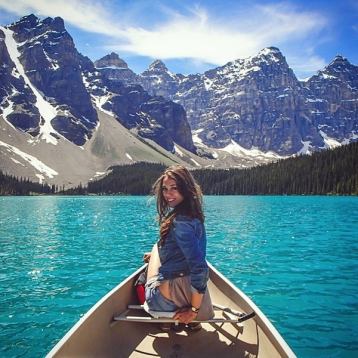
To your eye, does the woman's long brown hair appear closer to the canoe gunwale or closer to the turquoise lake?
the canoe gunwale

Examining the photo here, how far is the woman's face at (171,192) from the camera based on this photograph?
24.8ft

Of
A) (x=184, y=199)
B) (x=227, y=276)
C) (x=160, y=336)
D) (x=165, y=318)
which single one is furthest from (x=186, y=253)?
(x=227, y=276)

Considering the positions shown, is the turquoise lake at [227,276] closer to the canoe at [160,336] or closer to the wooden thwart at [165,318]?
the wooden thwart at [165,318]

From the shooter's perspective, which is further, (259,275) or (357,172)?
(357,172)

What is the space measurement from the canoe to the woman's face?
7.87ft

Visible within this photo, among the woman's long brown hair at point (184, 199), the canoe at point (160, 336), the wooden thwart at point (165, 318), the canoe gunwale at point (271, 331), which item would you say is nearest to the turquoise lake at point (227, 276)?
the wooden thwart at point (165, 318)

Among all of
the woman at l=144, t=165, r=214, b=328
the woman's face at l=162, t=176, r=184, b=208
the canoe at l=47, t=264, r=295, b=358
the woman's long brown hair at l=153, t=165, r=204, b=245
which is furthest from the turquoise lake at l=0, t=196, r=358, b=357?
the woman's face at l=162, t=176, r=184, b=208

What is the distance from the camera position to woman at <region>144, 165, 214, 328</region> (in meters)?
7.10

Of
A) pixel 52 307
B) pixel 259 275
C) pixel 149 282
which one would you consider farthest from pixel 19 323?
pixel 259 275

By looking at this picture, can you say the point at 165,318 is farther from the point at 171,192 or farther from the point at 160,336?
the point at 171,192

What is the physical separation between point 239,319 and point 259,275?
1162cm

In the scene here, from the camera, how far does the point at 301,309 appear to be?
13.8 meters

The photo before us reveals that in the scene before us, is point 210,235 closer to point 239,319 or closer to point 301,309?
point 301,309

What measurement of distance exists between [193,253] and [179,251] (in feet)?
1.94
